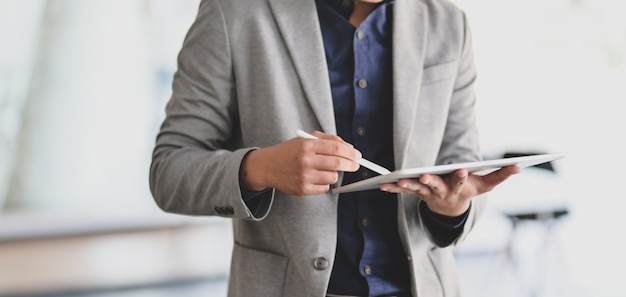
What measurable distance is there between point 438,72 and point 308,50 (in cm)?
26

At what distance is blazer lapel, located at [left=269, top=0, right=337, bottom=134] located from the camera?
1.07 m

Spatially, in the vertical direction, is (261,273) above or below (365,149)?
below

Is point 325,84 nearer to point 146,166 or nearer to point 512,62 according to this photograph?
point 146,166

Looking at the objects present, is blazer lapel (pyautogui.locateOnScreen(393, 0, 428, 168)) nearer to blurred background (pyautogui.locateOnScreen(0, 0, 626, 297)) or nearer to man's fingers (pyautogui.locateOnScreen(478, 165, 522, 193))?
man's fingers (pyautogui.locateOnScreen(478, 165, 522, 193))

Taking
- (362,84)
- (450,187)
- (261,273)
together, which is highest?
(362,84)

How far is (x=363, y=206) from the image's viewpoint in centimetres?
111

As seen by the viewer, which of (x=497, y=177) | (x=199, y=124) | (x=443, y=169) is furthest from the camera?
(x=199, y=124)

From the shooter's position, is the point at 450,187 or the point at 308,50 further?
the point at 308,50

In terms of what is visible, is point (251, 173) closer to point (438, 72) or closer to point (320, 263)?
point (320, 263)

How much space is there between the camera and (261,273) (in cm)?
109

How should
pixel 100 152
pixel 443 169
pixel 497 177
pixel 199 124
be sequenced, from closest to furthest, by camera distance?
pixel 443 169 < pixel 497 177 < pixel 199 124 < pixel 100 152

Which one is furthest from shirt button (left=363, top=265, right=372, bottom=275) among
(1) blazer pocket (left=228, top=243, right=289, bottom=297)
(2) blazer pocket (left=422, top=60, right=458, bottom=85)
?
(2) blazer pocket (left=422, top=60, right=458, bottom=85)

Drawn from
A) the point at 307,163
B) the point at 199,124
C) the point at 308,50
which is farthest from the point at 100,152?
the point at 307,163

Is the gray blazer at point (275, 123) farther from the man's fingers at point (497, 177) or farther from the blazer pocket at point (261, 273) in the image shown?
the man's fingers at point (497, 177)
